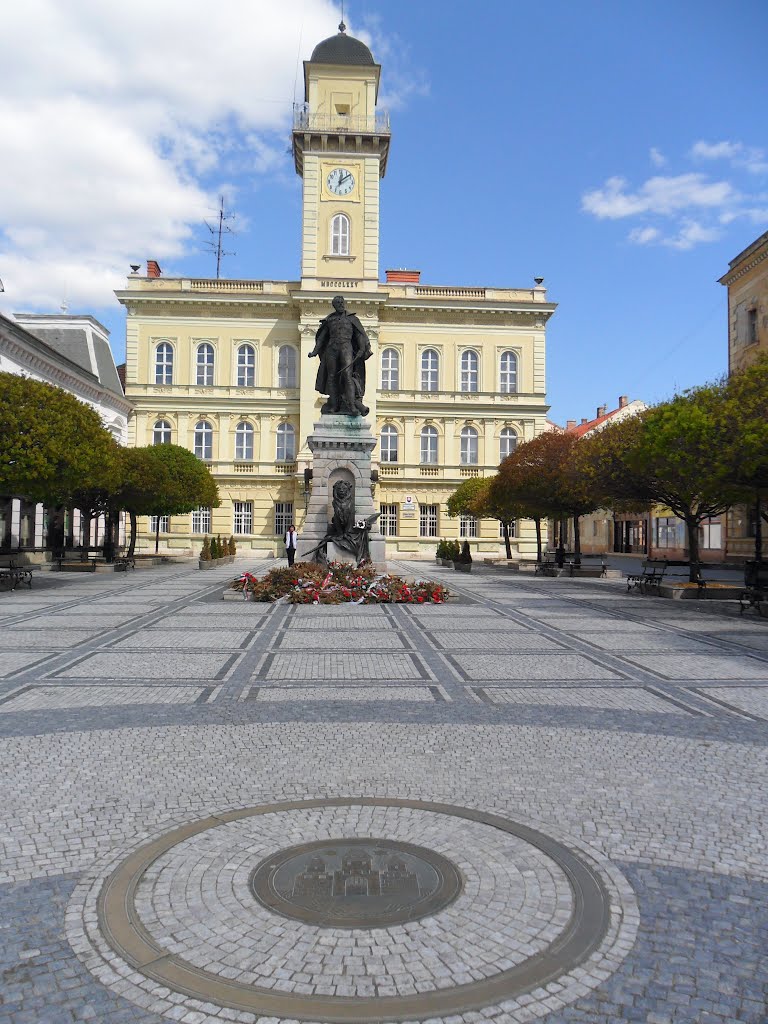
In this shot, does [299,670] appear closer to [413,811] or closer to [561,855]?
[413,811]

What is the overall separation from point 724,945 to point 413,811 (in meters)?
1.93

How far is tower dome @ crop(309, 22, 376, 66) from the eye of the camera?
47188mm

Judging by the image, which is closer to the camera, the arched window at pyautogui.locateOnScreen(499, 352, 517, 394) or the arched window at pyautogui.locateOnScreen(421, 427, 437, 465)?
the arched window at pyautogui.locateOnScreen(421, 427, 437, 465)

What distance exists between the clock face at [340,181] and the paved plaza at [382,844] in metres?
43.0

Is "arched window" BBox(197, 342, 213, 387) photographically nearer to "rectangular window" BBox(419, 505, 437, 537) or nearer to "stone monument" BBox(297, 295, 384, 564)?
"rectangular window" BBox(419, 505, 437, 537)

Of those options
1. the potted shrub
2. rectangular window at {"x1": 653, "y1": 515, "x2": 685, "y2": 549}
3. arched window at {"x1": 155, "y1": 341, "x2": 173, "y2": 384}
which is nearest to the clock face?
arched window at {"x1": 155, "y1": 341, "x2": 173, "y2": 384}

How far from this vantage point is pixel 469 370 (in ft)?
161

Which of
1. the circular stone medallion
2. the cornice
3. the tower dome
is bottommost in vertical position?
the circular stone medallion

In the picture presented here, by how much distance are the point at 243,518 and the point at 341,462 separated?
2771cm

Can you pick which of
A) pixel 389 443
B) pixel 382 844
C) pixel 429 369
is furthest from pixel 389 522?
pixel 382 844

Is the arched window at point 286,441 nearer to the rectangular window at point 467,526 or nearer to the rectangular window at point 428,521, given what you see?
the rectangular window at point 428,521

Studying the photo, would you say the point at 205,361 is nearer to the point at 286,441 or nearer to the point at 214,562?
the point at 286,441

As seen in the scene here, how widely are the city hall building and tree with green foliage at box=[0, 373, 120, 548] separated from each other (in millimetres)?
23945

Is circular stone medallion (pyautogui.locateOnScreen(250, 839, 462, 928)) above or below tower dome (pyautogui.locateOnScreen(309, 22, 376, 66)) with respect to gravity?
below
